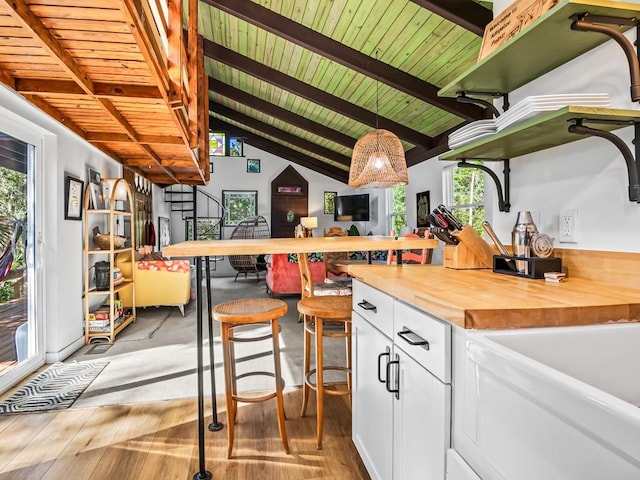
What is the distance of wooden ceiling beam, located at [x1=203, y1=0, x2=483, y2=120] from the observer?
11.7 ft

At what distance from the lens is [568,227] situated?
1.33m

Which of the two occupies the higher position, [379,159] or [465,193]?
[379,159]

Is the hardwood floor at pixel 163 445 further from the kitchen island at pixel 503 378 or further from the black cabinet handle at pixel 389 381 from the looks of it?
the black cabinet handle at pixel 389 381

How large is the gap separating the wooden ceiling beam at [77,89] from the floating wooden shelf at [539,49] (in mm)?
1872

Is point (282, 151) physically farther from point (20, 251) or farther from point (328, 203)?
point (20, 251)

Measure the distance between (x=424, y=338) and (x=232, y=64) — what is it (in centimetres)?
476

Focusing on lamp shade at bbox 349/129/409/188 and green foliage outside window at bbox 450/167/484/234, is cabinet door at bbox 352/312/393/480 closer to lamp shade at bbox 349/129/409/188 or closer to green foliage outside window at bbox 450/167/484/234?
lamp shade at bbox 349/129/409/188

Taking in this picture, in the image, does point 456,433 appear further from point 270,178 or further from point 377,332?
point 270,178

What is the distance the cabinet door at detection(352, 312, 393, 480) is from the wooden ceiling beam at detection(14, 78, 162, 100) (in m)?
1.97

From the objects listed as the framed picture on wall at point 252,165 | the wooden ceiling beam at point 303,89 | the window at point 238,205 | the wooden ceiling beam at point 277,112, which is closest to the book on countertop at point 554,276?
the wooden ceiling beam at point 303,89

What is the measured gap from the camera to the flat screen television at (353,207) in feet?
28.2

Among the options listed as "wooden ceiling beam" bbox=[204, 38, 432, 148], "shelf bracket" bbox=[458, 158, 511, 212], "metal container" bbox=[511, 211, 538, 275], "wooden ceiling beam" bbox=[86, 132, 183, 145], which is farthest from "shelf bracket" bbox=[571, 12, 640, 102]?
"wooden ceiling beam" bbox=[204, 38, 432, 148]

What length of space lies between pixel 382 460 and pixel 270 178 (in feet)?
27.7

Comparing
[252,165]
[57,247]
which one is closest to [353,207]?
Result: [252,165]
